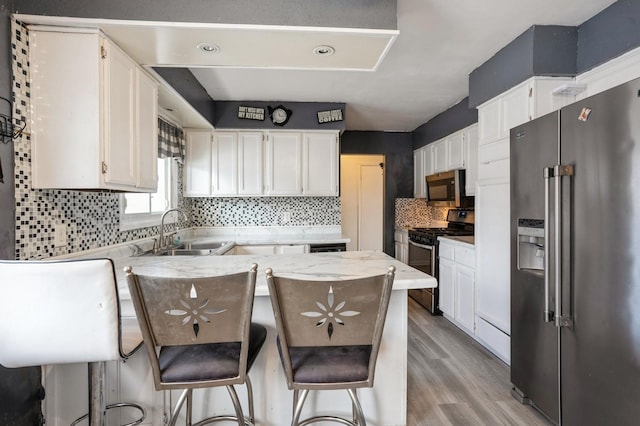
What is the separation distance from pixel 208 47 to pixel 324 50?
0.66 m

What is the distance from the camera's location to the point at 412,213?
209 inches

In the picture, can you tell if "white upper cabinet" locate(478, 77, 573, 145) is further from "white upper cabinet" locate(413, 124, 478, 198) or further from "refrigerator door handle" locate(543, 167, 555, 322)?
"refrigerator door handle" locate(543, 167, 555, 322)

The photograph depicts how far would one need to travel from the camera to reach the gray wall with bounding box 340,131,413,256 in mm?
5250

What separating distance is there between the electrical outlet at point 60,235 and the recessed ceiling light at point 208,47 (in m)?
1.25

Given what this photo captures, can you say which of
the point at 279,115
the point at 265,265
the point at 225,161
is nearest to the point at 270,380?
Answer: the point at 265,265

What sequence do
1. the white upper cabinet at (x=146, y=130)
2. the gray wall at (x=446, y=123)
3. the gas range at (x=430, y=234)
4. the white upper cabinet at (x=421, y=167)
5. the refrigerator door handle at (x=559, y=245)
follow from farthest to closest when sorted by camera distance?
the white upper cabinet at (x=421, y=167) → the gas range at (x=430, y=234) → the gray wall at (x=446, y=123) → the white upper cabinet at (x=146, y=130) → the refrigerator door handle at (x=559, y=245)

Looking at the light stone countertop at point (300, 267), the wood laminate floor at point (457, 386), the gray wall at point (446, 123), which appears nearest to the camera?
the light stone countertop at point (300, 267)

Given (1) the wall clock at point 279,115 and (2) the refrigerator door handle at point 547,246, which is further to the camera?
(1) the wall clock at point 279,115

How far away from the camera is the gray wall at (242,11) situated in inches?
62.9

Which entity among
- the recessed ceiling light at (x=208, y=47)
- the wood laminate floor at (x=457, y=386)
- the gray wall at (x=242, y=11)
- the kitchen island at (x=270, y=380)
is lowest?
the wood laminate floor at (x=457, y=386)

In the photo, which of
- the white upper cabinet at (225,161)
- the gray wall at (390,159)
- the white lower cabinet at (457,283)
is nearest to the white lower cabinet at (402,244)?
the gray wall at (390,159)

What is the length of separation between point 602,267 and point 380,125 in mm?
3813

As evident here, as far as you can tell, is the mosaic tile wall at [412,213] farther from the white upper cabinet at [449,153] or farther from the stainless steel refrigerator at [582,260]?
the stainless steel refrigerator at [582,260]

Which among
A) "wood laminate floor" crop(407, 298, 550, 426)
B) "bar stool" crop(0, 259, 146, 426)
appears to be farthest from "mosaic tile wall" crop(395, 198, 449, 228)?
"bar stool" crop(0, 259, 146, 426)
